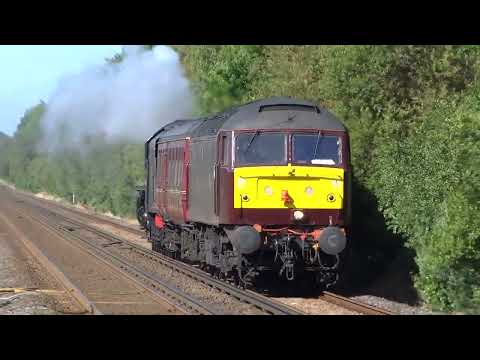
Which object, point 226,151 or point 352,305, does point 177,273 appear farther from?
point 352,305

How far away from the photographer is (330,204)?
1551 centimetres

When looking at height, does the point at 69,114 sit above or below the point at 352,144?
above

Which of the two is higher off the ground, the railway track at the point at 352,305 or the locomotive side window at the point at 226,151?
the locomotive side window at the point at 226,151

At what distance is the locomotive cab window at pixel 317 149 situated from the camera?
1563cm

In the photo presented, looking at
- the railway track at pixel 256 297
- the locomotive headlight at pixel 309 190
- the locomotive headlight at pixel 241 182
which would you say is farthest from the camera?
the locomotive headlight at pixel 309 190

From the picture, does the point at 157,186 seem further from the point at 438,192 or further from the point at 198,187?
the point at 438,192

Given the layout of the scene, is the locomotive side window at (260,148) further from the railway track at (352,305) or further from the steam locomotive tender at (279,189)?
the railway track at (352,305)

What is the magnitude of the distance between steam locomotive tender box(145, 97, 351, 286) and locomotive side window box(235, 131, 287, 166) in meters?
0.01

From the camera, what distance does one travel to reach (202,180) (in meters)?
17.2

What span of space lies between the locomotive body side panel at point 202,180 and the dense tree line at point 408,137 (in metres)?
3.66

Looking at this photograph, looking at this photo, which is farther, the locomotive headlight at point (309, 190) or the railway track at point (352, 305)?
the locomotive headlight at point (309, 190)

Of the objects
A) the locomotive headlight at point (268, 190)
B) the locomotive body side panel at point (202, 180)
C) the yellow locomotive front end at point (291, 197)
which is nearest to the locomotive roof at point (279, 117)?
the yellow locomotive front end at point (291, 197)
